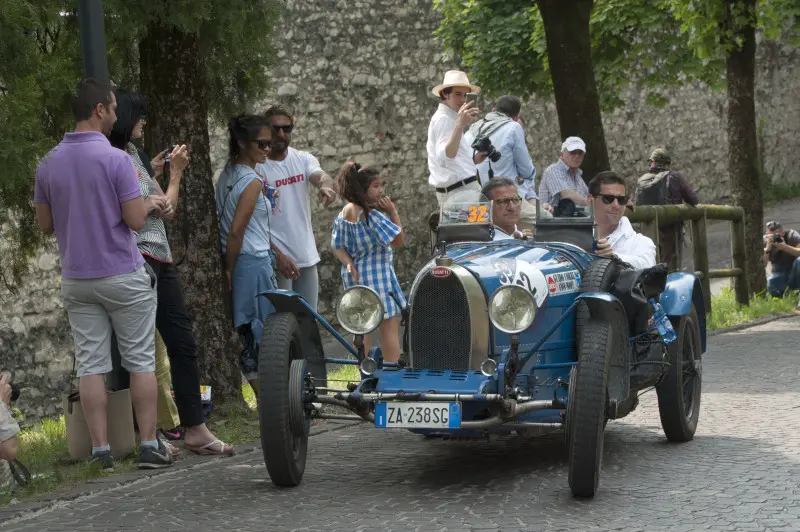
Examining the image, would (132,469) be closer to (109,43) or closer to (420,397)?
(420,397)

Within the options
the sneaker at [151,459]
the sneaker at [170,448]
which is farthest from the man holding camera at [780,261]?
the sneaker at [151,459]

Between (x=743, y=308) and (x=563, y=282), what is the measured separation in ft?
31.2

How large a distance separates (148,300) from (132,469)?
920 millimetres

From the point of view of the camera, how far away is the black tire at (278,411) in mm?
7047

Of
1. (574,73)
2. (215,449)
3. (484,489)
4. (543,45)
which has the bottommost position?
(484,489)

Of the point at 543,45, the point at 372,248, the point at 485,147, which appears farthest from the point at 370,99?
the point at 372,248

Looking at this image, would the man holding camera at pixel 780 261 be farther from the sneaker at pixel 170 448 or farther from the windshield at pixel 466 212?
the sneaker at pixel 170 448

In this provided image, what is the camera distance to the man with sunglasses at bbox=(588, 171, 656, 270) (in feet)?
29.3

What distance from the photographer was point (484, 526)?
241 inches

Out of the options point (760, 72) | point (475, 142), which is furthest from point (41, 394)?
point (760, 72)

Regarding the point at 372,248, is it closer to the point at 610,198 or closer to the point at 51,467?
the point at 610,198

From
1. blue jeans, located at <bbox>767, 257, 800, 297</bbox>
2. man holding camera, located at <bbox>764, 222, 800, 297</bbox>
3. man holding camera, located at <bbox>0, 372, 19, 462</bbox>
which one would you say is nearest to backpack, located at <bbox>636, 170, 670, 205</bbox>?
man holding camera, located at <bbox>764, 222, 800, 297</bbox>

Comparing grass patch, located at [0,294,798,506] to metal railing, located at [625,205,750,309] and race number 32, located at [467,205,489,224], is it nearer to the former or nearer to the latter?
race number 32, located at [467,205,489,224]

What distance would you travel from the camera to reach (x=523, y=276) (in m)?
7.49
